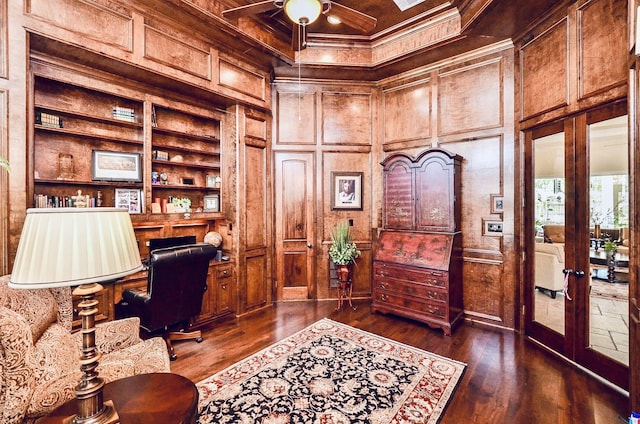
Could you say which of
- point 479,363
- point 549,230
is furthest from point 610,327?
point 479,363

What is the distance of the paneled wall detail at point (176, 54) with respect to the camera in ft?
9.86

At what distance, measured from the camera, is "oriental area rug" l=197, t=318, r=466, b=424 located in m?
2.05

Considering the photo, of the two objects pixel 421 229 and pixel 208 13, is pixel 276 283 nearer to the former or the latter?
pixel 421 229

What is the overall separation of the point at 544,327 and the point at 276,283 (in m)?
3.36

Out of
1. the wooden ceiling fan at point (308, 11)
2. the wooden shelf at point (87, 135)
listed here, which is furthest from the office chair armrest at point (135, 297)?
the wooden ceiling fan at point (308, 11)

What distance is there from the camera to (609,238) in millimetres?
2469

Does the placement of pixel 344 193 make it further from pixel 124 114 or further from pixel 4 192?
pixel 4 192

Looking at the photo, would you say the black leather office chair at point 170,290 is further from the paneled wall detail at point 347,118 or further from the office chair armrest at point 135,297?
the paneled wall detail at point 347,118

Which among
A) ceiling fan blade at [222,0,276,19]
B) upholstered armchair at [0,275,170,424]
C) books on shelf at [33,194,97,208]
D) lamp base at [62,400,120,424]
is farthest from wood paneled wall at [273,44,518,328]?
lamp base at [62,400,120,424]

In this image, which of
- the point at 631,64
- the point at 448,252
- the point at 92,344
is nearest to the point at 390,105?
the point at 448,252

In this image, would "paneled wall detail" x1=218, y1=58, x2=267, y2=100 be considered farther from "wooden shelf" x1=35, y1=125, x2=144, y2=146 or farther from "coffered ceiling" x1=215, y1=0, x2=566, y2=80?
"wooden shelf" x1=35, y1=125, x2=144, y2=146

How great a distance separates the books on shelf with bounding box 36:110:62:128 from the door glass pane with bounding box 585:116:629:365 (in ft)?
16.5

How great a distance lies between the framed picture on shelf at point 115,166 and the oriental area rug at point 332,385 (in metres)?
2.36

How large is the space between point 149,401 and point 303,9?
2.71 meters
